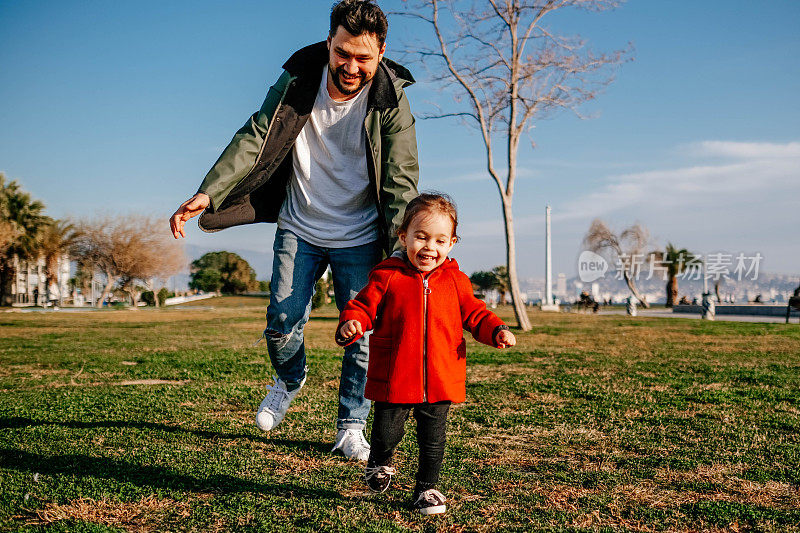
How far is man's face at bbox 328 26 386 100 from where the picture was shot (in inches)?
124

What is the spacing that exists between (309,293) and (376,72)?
1.32 m

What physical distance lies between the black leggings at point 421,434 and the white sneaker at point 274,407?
3.08 feet

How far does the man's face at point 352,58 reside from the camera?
3.16 metres

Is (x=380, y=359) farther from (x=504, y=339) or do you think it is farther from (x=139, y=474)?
(x=139, y=474)

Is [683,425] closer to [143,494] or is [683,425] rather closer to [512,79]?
[143,494]

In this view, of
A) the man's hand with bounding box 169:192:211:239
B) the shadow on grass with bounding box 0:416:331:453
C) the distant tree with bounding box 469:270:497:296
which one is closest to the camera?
the man's hand with bounding box 169:192:211:239

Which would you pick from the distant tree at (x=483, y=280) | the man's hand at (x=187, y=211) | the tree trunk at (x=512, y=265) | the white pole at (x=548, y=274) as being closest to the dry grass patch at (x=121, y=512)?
the man's hand at (x=187, y=211)

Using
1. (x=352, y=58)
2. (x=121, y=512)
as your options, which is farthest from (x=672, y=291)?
(x=121, y=512)

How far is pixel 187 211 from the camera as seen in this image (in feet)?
10.1

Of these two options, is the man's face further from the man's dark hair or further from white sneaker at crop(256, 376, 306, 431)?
white sneaker at crop(256, 376, 306, 431)

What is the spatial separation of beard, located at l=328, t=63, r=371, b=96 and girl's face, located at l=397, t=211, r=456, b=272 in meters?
0.95

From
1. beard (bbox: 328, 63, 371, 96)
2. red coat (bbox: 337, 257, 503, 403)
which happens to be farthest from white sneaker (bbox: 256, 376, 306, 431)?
beard (bbox: 328, 63, 371, 96)

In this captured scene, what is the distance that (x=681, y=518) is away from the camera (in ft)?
8.33

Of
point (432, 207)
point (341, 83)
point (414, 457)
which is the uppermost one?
point (341, 83)
